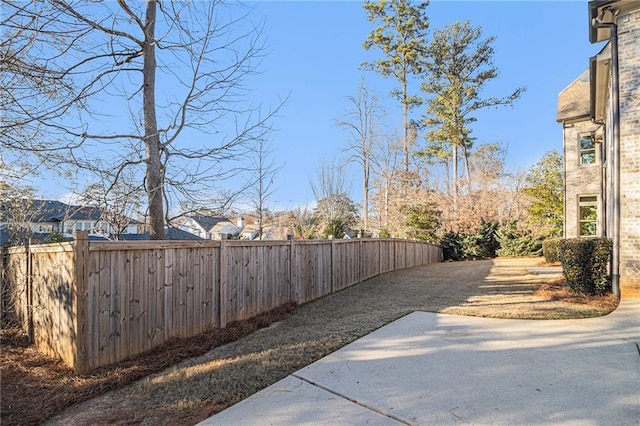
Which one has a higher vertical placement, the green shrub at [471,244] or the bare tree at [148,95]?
the bare tree at [148,95]

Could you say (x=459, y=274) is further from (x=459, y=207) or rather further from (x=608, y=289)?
(x=459, y=207)

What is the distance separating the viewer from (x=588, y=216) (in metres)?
15.0

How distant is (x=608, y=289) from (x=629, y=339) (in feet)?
10.6

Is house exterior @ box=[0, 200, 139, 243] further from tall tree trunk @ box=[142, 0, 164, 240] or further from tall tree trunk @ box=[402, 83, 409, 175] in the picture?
tall tree trunk @ box=[402, 83, 409, 175]

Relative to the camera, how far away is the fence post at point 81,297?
4102mm

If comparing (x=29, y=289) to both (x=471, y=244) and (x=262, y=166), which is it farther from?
(x=471, y=244)

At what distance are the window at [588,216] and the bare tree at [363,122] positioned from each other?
1004cm

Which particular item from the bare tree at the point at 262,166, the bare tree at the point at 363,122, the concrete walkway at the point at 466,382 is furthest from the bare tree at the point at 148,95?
the bare tree at the point at 363,122

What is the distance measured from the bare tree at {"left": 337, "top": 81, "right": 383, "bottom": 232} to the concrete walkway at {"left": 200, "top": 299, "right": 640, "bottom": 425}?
16834 mm

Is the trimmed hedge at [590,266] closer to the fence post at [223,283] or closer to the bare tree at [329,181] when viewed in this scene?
the fence post at [223,283]

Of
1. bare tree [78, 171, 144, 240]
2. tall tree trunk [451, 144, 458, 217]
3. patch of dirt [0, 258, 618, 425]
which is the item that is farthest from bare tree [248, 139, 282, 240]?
tall tree trunk [451, 144, 458, 217]

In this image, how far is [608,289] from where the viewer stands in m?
7.25

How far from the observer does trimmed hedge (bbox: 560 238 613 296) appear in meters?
7.23

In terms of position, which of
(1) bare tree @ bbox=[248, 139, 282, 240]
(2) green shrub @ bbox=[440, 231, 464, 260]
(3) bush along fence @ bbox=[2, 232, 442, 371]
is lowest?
(2) green shrub @ bbox=[440, 231, 464, 260]
